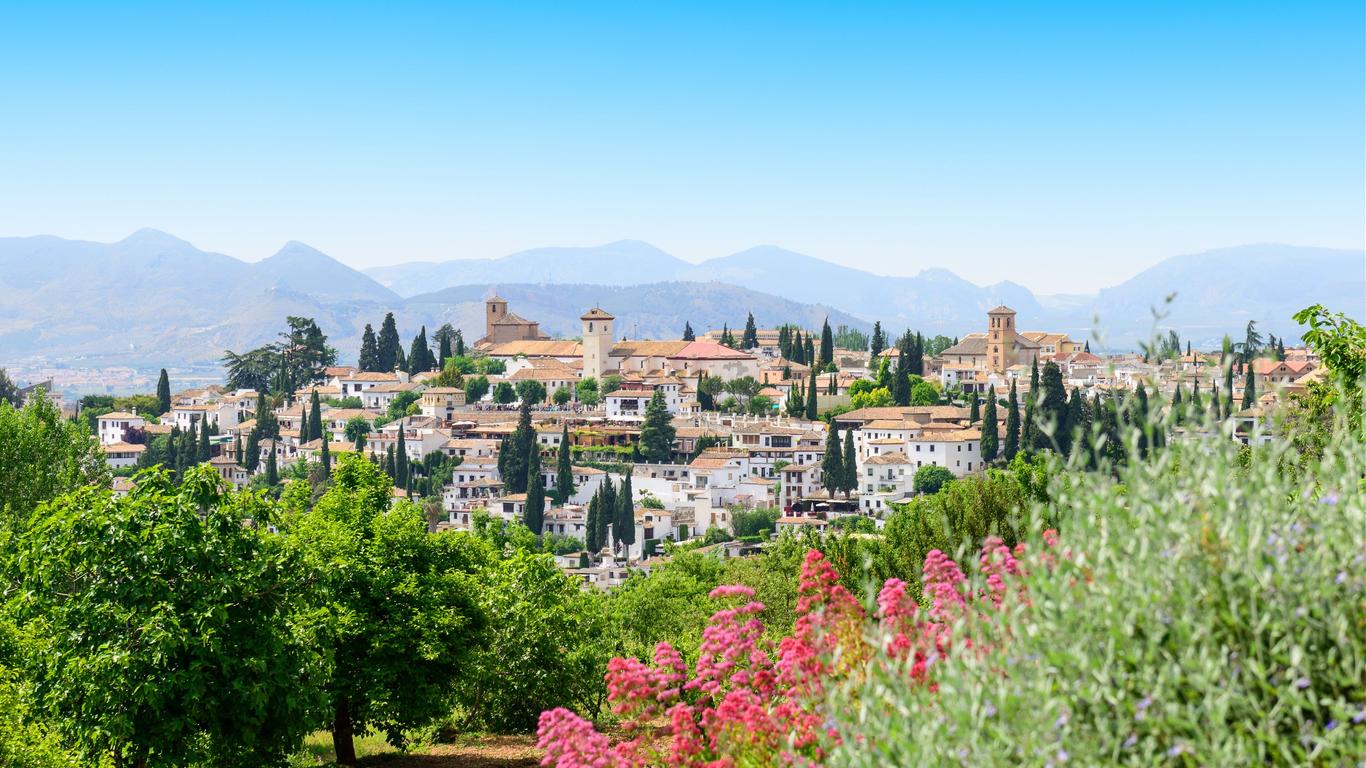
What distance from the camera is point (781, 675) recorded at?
572 cm

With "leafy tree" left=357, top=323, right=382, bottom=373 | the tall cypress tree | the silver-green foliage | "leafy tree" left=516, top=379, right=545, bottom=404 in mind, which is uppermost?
"leafy tree" left=357, top=323, right=382, bottom=373

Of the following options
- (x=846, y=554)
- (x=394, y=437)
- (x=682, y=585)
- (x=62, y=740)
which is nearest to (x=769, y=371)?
(x=394, y=437)

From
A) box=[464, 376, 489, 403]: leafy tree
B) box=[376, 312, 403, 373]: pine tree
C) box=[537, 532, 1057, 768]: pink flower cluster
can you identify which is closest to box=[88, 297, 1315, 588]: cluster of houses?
box=[464, 376, 489, 403]: leafy tree

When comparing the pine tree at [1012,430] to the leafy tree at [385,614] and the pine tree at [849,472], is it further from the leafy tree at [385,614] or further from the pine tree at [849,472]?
the leafy tree at [385,614]

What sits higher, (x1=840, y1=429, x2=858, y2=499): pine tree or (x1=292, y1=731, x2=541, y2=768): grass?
(x1=292, y1=731, x2=541, y2=768): grass

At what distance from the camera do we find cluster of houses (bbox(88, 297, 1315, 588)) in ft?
231

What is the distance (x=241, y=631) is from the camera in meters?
10.2

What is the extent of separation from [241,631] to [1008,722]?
7.73m

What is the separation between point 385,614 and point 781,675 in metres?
7.89

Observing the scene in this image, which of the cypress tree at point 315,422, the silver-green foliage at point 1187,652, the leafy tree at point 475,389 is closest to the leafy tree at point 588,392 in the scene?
the leafy tree at point 475,389

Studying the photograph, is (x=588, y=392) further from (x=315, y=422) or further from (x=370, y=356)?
(x=370, y=356)

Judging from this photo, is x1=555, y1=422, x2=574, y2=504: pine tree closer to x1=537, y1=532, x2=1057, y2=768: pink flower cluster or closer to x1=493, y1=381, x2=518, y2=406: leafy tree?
x1=493, y1=381, x2=518, y2=406: leafy tree

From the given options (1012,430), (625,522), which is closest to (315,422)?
(625,522)

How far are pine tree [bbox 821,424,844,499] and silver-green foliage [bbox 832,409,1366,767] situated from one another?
225ft
